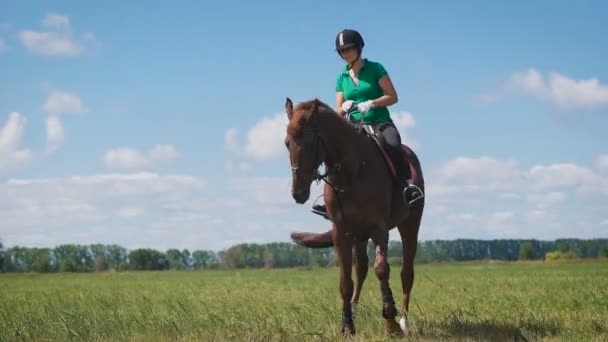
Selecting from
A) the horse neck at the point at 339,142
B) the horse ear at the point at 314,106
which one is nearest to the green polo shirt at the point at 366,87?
the horse neck at the point at 339,142

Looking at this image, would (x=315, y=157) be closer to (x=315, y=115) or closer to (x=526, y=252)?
(x=315, y=115)

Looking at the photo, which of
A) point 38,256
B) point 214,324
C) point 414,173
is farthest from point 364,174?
point 38,256

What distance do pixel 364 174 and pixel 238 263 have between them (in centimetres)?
12937

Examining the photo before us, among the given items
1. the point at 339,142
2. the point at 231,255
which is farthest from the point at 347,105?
the point at 231,255

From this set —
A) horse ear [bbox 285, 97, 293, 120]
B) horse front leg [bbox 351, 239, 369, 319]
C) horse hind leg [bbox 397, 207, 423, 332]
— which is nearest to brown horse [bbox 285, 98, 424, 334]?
horse ear [bbox 285, 97, 293, 120]

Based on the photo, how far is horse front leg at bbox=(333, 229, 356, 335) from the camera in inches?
324

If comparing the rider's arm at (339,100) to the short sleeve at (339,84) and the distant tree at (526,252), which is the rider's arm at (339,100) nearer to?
the short sleeve at (339,84)

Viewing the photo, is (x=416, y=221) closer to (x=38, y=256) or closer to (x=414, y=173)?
(x=414, y=173)

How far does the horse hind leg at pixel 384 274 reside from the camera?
8.08 m

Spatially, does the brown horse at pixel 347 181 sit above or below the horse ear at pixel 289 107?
below

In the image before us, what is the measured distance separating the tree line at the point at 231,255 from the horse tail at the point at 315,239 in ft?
365

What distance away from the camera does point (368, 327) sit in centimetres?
929

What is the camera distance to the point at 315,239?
30.1 ft

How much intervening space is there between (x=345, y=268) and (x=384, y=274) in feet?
Result: 1.52
